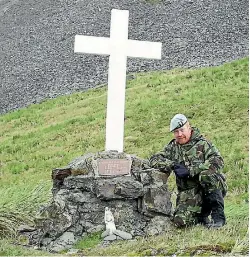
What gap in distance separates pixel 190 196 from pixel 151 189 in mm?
599

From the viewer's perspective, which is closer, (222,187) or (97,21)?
(222,187)

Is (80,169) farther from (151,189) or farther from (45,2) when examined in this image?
(45,2)

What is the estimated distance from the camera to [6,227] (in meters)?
7.72

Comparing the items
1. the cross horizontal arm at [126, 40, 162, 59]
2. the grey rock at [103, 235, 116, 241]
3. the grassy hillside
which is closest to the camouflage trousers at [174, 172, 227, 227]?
the grassy hillside

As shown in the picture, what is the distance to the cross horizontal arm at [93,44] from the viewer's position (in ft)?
28.9

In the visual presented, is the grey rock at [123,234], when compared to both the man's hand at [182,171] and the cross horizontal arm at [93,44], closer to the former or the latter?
A: the man's hand at [182,171]

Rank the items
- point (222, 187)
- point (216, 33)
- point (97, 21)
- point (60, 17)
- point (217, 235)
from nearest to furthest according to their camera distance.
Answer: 1. point (217, 235)
2. point (222, 187)
3. point (216, 33)
4. point (97, 21)
5. point (60, 17)

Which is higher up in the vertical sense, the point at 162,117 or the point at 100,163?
the point at 162,117

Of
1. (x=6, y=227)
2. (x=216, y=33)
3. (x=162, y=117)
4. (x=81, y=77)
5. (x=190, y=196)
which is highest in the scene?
(x=216, y=33)

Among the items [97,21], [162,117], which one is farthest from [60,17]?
[162,117]

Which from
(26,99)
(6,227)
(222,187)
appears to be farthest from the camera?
(26,99)

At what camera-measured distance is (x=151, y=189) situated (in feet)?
25.5

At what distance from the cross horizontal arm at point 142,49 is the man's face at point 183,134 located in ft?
6.88

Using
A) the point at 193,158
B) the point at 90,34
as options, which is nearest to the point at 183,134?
the point at 193,158
